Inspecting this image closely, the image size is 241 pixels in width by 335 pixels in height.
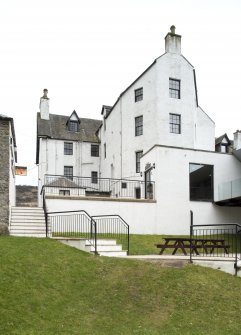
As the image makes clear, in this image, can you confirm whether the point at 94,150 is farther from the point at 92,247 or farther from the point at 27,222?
the point at 92,247

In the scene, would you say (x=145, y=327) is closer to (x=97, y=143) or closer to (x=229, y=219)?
(x=229, y=219)

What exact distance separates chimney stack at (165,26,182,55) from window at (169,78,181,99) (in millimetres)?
2679

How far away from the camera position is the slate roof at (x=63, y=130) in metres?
44.0

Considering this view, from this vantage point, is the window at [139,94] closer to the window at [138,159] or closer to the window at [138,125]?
the window at [138,125]

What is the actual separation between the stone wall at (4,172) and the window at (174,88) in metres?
18.5

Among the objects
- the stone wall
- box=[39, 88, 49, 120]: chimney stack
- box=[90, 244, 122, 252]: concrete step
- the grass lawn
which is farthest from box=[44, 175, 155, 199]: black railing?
the grass lawn

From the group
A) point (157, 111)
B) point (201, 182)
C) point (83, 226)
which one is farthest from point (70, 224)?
point (157, 111)

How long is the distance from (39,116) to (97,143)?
7.53 meters

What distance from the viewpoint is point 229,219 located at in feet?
91.0

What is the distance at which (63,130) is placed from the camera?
45.3 metres

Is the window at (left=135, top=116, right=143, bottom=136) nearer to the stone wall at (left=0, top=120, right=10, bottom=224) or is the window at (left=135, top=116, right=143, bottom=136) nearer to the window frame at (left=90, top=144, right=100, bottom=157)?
the window frame at (left=90, top=144, right=100, bottom=157)

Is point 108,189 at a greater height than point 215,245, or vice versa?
point 108,189

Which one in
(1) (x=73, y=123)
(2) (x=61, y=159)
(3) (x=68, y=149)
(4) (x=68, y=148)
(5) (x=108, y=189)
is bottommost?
(5) (x=108, y=189)

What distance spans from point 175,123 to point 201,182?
28.9 feet
